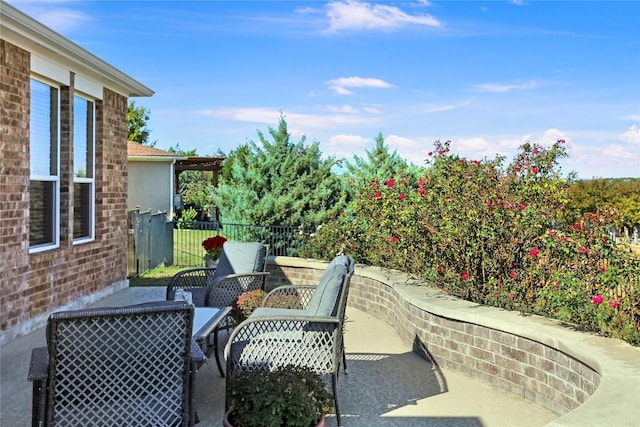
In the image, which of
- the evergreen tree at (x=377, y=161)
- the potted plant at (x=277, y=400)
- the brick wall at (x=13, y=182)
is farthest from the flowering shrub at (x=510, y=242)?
the evergreen tree at (x=377, y=161)

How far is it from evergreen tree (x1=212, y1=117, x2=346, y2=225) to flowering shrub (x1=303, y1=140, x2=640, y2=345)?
22.3ft

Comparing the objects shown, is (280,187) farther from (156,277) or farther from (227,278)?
(227,278)

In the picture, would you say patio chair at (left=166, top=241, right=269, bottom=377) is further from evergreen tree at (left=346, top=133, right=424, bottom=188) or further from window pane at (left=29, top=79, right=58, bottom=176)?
evergreen tree at (left=346, top=133, right=424, bottom=188)

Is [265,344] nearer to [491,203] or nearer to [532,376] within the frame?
[532,376]

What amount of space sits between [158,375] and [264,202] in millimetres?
11291

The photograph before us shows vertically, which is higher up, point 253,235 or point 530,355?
point 253,235

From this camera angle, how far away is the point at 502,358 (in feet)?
14.0

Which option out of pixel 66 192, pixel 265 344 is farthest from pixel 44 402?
pixel 66 192

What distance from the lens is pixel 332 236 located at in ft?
28.0

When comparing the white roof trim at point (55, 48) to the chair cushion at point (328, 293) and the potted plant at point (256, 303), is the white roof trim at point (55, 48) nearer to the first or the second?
the potted plant at point (256, 303)

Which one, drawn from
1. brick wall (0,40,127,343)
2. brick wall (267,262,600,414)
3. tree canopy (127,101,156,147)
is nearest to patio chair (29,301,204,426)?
brick wall (267,262,600,414)

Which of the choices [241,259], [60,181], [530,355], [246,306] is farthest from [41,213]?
[530,355]

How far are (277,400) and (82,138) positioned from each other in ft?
19.4

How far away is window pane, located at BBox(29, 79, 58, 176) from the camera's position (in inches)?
250
